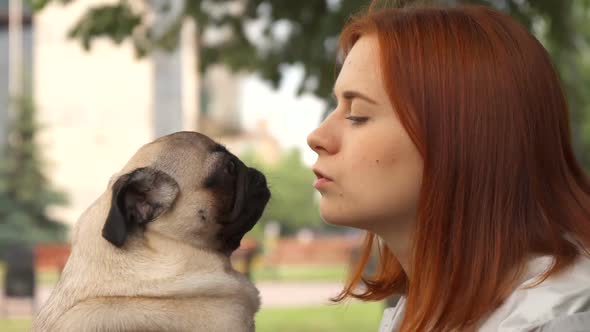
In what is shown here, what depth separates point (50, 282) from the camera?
20.8 metres

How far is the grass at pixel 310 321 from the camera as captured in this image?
450 inches

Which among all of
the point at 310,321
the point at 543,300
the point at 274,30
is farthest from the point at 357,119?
the point at 310,321

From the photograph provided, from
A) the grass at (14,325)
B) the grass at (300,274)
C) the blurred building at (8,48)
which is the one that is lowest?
the grass at (300,274)

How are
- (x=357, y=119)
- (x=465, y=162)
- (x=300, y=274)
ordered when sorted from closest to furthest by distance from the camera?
(x=465, y=162), (x=357, y=119), (x=300, y=274)

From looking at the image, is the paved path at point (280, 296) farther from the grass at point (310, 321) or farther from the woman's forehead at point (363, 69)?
the woman's forehead at point (363, 69)

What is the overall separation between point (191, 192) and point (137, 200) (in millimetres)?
276

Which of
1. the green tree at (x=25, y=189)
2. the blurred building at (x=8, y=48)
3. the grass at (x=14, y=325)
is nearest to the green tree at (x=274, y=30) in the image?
the grass at (x=14, y=325)

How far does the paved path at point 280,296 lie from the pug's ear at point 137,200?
26.3 ft

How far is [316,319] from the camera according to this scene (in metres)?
12.6

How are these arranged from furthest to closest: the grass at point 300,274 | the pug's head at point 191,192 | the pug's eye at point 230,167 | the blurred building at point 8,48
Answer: the blurred building at point 8,48 → the grass at point 300,274 → the pug's eye at point 230,167 → the pug's head at point 191,192

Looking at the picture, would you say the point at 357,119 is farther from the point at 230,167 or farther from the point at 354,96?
the point at 230,167

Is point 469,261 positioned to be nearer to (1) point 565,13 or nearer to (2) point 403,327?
(2) point 403,327

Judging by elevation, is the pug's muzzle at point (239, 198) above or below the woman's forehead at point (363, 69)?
below

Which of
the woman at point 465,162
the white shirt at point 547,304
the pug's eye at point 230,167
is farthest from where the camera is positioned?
the pug's eye at point 230,167
